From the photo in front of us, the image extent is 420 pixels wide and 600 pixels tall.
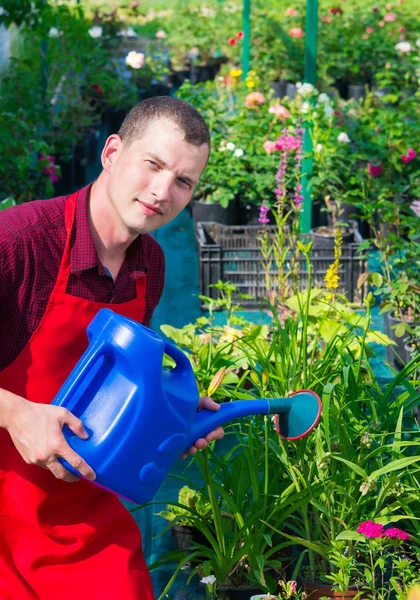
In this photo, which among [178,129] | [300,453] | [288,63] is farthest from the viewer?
[288,63]

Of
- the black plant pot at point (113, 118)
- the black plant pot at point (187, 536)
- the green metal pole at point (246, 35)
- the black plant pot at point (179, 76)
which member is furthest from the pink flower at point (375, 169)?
the black plant pot at point (179, 76)

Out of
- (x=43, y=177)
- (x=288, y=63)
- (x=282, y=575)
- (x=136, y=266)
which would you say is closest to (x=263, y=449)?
(x=282, y=575)

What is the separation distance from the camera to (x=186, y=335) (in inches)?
153

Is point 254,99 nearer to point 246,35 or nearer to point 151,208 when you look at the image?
point 246,35

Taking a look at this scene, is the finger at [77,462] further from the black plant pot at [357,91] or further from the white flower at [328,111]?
the black plant pot at [357,91]

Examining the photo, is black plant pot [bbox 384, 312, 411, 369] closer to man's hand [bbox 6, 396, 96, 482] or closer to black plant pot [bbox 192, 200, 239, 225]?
black plant pot [bbox 192, 200, 239, 225]

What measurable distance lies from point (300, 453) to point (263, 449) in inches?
6.5

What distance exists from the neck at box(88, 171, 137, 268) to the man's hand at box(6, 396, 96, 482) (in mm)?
398

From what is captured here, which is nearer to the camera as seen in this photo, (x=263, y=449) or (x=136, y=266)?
Answer: (x=136, y=266)

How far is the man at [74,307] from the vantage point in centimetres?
186

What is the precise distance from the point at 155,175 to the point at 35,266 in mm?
281

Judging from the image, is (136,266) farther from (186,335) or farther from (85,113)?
(85,113)

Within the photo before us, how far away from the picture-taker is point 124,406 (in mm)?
1744

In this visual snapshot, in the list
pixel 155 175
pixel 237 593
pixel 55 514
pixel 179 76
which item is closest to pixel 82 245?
pixel 155 175
